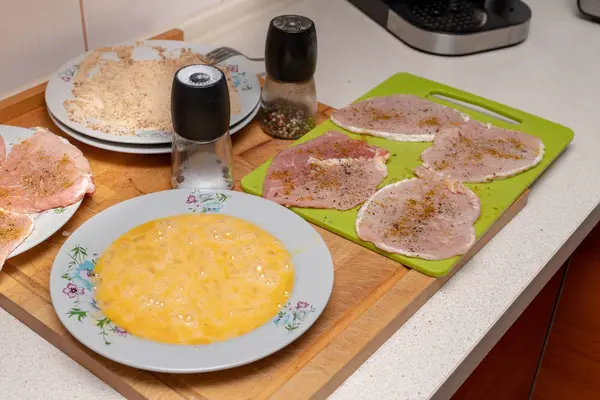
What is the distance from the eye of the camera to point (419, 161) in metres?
1.18

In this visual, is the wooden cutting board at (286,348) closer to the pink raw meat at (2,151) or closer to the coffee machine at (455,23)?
the pink raw meat at (2,151)

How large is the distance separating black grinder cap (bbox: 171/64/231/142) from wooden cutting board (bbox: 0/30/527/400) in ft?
0.41

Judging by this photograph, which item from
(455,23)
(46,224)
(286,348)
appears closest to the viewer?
(286,348)

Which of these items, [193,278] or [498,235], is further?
[498,235]

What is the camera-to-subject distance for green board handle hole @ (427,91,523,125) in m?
1.33

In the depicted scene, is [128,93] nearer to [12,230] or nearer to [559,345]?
[12,230]

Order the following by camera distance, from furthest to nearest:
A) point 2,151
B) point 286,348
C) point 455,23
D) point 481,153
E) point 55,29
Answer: point 455,23 → point 55,29 → point 481,153 → point 2,151 → point 286,348

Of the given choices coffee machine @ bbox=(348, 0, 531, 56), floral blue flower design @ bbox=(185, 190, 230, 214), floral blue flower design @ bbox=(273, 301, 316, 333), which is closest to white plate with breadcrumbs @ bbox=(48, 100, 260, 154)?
floral blue flower design @ bbox=(185, 190, 230, 214)

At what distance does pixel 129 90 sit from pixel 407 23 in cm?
63

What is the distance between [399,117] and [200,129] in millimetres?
388

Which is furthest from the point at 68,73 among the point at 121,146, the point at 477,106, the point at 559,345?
the point at 559,345

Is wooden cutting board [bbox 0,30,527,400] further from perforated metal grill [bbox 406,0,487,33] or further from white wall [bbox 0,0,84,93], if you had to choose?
perforated metal grill [bbox 406,0,487,33]

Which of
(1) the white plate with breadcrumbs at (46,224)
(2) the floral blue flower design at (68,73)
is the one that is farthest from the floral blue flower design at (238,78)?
(1) the white plate with breadcrumbs at (46,224)

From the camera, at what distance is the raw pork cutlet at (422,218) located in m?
1.01
